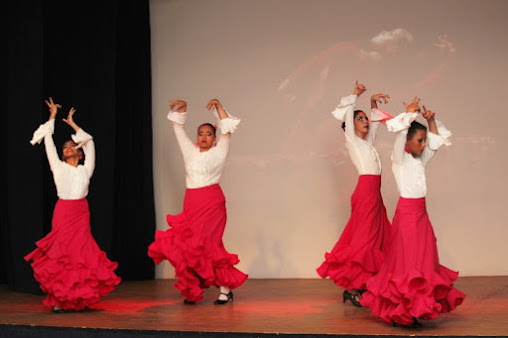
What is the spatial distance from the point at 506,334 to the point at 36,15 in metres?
4.26

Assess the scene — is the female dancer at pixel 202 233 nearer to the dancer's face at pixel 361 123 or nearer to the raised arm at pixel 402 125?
the dancer's face at pixel 361 123

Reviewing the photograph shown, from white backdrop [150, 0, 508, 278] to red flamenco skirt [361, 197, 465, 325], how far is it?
229cm

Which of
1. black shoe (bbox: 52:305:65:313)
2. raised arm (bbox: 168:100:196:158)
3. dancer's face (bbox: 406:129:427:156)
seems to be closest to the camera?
dancer's face (bbox: 406:129:427:156)

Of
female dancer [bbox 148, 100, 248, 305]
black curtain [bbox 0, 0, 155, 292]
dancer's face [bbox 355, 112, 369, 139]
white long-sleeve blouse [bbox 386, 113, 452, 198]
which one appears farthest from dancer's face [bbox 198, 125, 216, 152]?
white long-sleeve blouse [bbox 386, 113, 452, 198]

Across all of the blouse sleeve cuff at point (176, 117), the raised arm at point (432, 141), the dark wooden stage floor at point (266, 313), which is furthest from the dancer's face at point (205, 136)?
the raised arm at point (432, 141)

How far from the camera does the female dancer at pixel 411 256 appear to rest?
4180 millimetres

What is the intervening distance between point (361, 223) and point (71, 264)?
202cm

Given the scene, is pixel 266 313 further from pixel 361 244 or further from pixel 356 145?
pixel 356 145

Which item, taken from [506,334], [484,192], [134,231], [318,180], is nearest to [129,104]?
[134,231]

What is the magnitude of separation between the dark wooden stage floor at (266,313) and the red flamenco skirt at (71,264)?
0.13 m

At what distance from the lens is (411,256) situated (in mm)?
4281

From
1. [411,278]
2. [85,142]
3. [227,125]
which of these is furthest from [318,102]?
[411,278]

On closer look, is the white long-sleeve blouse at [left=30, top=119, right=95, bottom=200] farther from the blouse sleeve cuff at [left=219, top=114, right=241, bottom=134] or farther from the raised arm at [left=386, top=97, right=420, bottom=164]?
the raised arm at [left=386, top=97, right=420, bottom=164]

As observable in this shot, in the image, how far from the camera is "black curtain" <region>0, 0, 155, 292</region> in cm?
615
